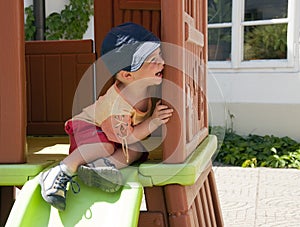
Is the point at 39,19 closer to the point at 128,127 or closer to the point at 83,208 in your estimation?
the point at 128,127

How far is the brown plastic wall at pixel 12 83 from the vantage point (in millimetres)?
2010

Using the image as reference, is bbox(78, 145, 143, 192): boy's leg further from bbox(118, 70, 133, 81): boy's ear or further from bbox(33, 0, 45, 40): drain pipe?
bbox(33, 0, 45, 40): drain pipe

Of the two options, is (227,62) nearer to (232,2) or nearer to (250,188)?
(232,2)

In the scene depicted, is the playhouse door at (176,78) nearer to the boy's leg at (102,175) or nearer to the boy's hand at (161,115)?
the boy's hand at (161,115)

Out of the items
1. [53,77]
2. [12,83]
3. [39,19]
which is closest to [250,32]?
[39,19]

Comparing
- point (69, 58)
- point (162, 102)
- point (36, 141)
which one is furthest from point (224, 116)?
point (162, 102)

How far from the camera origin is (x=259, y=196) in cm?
482

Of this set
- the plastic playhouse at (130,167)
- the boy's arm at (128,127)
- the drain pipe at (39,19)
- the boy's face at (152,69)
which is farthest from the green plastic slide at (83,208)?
the drain pipe at (39,19)

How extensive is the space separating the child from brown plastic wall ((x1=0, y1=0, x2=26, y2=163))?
230 mm

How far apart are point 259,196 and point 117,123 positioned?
3197 mm

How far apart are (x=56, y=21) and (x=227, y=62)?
9.40 ft

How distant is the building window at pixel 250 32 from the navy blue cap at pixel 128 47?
5383 mm

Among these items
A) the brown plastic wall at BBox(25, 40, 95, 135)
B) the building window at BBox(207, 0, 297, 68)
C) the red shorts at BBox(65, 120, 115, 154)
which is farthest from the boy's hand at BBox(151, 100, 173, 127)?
the building window at BBox(207, 0, 297, 68)

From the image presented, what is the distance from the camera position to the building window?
7.17 metres
